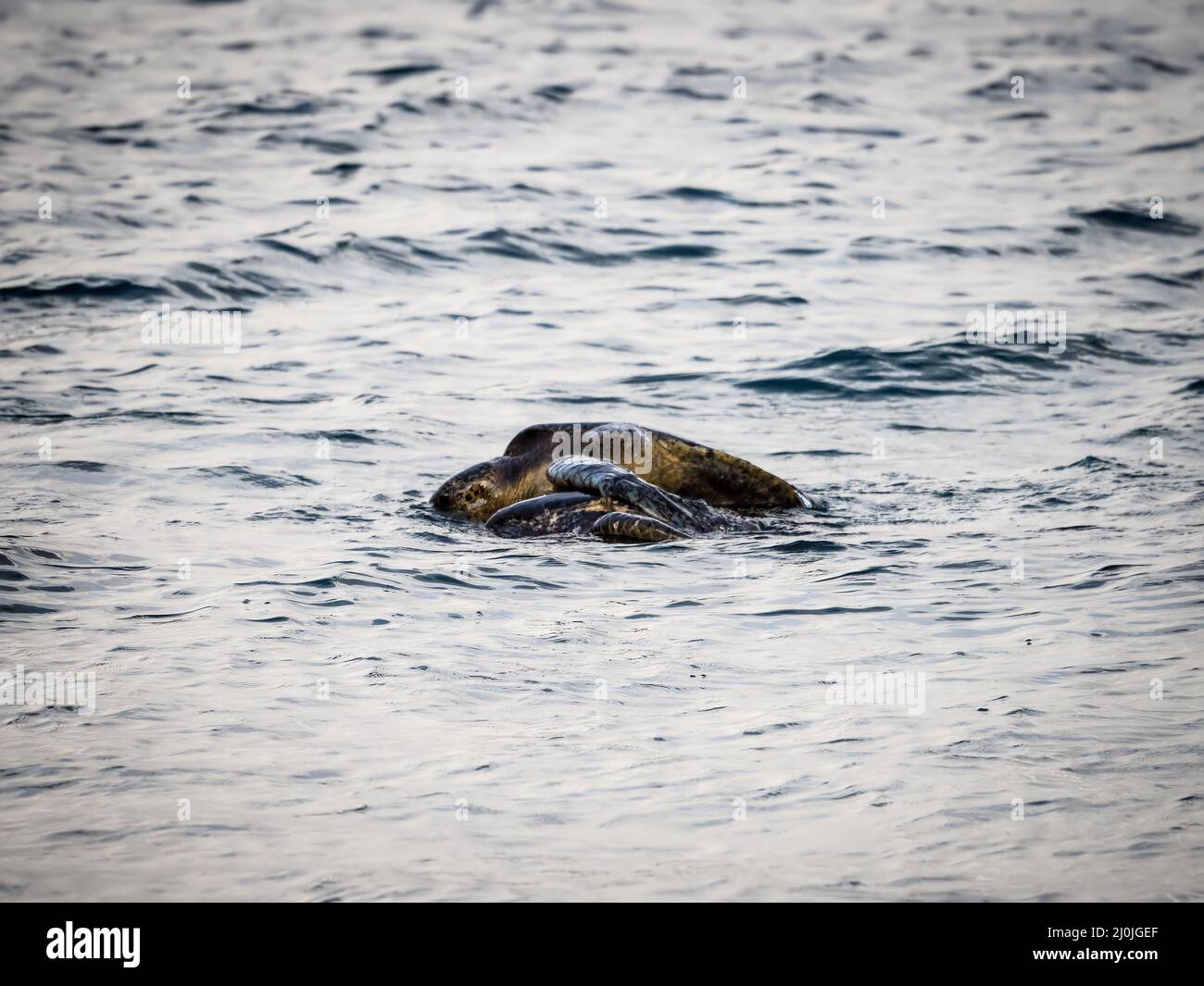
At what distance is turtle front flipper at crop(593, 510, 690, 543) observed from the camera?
9.28m

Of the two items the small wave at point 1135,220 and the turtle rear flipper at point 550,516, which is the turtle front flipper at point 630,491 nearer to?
the turtle rear flipper at point 550,516

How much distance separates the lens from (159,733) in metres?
6.23

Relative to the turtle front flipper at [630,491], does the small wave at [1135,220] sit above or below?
above

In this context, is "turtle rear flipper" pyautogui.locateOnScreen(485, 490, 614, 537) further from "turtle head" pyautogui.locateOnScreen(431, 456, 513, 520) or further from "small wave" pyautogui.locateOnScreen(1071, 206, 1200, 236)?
"small wave" pyautogui.locateOnScreen(1071, 206, 1200, 236)

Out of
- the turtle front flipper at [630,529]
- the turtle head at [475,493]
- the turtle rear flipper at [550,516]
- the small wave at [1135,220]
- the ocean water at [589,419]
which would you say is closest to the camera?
the ocean water at [589,419]

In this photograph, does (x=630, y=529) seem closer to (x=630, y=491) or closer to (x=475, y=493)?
(x=630, y=491)

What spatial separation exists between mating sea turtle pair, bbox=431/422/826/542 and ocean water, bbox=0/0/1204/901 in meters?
0.35

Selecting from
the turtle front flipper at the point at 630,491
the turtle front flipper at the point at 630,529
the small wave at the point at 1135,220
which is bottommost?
the turtle front flipper at the point at 630,529

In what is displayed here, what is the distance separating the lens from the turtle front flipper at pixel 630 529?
30.5ft

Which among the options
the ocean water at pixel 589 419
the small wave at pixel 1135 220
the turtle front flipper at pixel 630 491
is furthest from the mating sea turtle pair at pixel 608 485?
the small wave at pixel 1135 220
